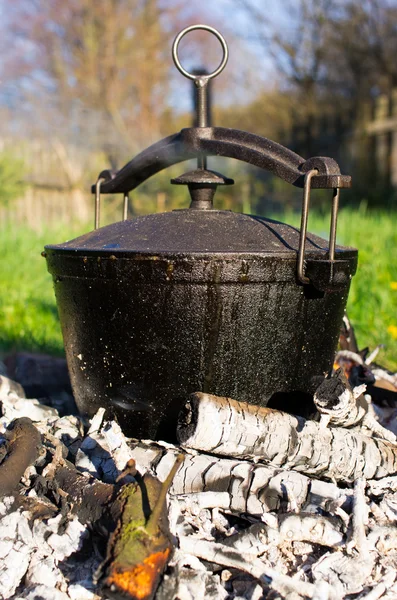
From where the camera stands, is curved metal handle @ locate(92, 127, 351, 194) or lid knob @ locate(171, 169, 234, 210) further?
lid knob @ locate(171, 169, 234, 210)

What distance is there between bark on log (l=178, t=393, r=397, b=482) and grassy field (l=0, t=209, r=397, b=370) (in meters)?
1.41

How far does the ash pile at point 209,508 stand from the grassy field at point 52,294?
1508mm

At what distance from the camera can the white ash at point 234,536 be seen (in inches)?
58.2

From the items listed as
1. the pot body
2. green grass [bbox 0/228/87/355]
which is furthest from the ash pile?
green grass [bbox 0/228/87/355]

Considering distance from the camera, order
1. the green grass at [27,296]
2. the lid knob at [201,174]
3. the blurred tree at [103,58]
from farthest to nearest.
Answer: the blurred tree at [103,58] < the green grass at [27,296] < the lid knob at [201,174]

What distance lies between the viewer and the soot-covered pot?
1791mm

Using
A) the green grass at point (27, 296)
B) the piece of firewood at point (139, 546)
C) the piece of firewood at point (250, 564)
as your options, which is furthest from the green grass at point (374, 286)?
the piece of firewood at point (139, 546)

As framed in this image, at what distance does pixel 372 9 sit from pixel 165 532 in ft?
35.9

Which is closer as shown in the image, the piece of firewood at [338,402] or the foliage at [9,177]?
the piece of firewood at [338,402]

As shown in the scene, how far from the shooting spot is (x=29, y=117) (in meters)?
11.0

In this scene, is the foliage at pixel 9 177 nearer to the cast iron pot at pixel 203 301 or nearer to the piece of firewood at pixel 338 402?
the cast iron pot at pixel 203 301

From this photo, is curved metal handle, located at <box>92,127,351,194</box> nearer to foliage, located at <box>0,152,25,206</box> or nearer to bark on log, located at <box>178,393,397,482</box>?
bark on log, located at <box>178,393,397,482</box>

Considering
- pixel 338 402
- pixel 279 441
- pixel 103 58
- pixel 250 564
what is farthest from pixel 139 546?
pixel 103 58

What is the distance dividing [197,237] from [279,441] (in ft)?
2.15
